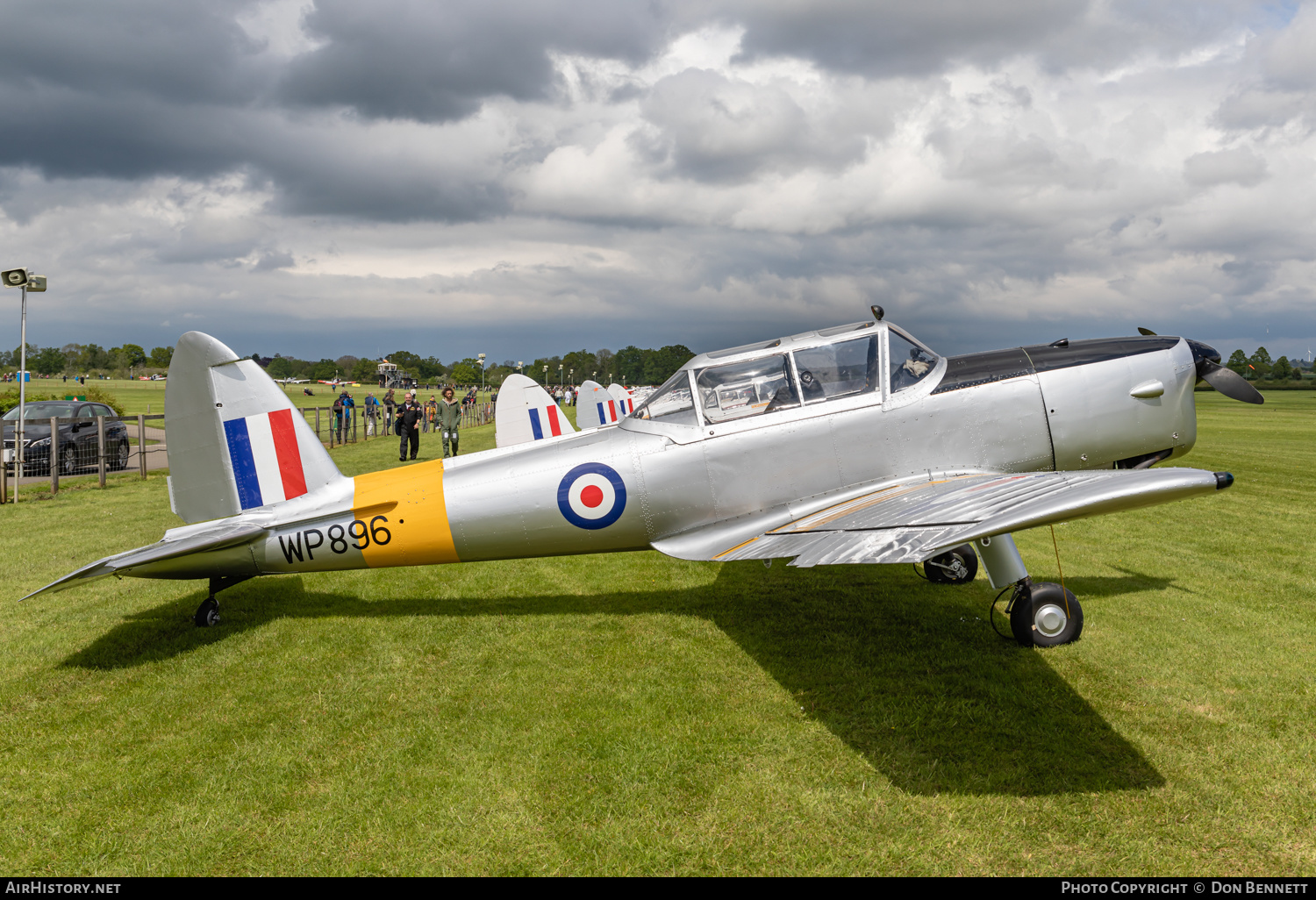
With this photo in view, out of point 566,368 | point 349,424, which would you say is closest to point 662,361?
point 566,368

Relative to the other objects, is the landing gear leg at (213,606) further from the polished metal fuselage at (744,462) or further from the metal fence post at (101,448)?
the metal fence post at (101,448)

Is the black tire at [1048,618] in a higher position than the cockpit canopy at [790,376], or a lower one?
lower

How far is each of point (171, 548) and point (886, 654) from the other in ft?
17.0

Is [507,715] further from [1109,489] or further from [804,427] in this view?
[1109,489]

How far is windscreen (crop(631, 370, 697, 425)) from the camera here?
5.41 m

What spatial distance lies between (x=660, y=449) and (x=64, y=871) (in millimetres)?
3908

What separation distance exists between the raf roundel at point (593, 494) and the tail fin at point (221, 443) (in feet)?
6.92

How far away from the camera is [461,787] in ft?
11.2

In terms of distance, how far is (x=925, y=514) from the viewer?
404 cm

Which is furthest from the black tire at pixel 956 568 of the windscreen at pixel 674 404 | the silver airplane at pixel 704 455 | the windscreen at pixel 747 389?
the windscreen at pixel 674 404

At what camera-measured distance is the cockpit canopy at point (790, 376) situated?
5.33 metres

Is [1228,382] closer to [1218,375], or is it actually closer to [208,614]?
→ [1218,375]

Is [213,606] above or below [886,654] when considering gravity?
above

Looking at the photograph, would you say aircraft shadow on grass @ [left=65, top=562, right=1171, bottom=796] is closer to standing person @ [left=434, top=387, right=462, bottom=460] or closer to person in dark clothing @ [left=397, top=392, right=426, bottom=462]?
person in dark clothing @ [left=397, top=392, right=426, bottom=462]
